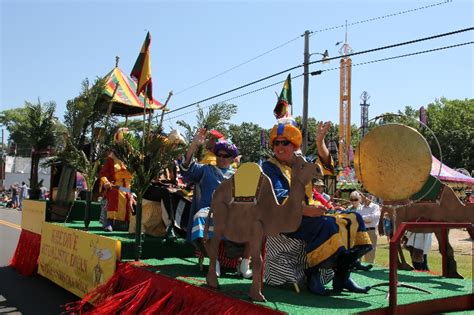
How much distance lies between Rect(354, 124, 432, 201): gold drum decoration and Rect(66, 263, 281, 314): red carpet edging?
1486 mm

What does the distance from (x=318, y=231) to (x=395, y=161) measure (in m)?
0.81

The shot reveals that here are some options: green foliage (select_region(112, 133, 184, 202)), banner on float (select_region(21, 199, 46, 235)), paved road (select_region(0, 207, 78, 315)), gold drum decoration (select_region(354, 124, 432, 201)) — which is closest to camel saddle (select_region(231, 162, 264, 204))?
gold drum decoration (select_region(354, 124, 432, 201))

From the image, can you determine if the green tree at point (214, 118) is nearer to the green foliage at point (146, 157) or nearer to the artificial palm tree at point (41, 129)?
the green foliage at point (146, 157)

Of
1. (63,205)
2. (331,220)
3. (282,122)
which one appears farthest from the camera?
(63,205)

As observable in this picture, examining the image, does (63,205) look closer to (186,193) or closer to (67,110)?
(67,110)

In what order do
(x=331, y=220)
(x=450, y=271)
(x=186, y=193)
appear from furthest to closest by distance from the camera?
(x=186, y=193), (x=450, y=271), (x=331, y=220)

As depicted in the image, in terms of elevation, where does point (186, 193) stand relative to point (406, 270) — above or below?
above

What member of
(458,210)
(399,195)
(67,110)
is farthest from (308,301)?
(67,110)

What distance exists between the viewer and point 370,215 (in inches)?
320

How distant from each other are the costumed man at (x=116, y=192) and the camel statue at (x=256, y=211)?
3.97 meters

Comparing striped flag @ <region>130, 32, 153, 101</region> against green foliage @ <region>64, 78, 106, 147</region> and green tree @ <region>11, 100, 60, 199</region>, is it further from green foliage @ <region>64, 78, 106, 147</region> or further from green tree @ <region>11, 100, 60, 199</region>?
green tree @ <region>11, 100, 60, 199</region>

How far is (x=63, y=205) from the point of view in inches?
322

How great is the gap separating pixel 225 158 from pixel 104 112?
378 cm

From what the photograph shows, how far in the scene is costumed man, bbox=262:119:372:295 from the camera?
3734mm
